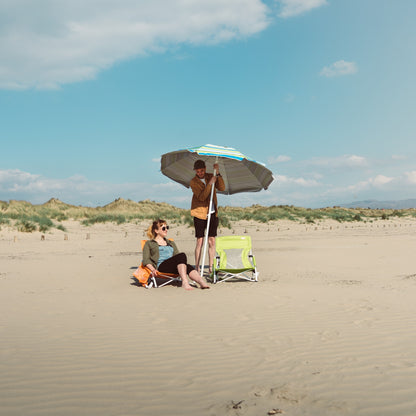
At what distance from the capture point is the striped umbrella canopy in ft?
31.1

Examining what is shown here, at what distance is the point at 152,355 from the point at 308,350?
5.15 feet

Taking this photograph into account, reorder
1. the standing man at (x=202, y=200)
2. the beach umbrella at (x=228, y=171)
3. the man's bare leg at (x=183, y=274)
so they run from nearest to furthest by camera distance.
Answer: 1. the man's bare leg at (x=183, y=274)
2. the standing man at (x=202, y=200)
3. the beach umbrella at (x=228, y=171)

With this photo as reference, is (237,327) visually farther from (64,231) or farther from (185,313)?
(64,231)

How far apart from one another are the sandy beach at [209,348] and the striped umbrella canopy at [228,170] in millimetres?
2461

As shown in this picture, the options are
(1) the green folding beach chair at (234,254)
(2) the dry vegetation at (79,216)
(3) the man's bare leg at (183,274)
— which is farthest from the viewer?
(2) the dry vegetation at (79,216)

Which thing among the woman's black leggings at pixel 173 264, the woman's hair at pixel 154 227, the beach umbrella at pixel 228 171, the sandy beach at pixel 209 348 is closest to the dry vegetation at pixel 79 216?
the beach umbrella at pixel 228 171

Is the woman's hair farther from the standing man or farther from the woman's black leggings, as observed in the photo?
the standing man

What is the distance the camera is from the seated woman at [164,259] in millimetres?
7613

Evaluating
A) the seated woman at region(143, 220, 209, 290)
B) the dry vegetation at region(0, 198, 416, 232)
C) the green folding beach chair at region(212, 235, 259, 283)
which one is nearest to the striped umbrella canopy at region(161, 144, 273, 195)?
the green folding beach chair at region(212, 235, 259, 283)

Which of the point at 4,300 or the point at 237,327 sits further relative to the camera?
the point at 4,300

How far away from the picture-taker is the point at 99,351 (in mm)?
4238

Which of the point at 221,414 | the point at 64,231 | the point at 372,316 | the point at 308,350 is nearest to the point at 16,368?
the point at 221,414

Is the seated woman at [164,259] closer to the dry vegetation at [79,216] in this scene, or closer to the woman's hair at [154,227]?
the woman's hair at [154,227]

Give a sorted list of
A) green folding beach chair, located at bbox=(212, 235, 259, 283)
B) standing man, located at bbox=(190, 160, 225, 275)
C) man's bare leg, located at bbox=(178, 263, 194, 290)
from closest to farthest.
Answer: man's bare leg, located at bbox=(178, 263, 194, 290), standing man, located at bbox=(190, 160, 225, 275), green folding beach chair, located at bbox=(212, 235, 259, 283)
